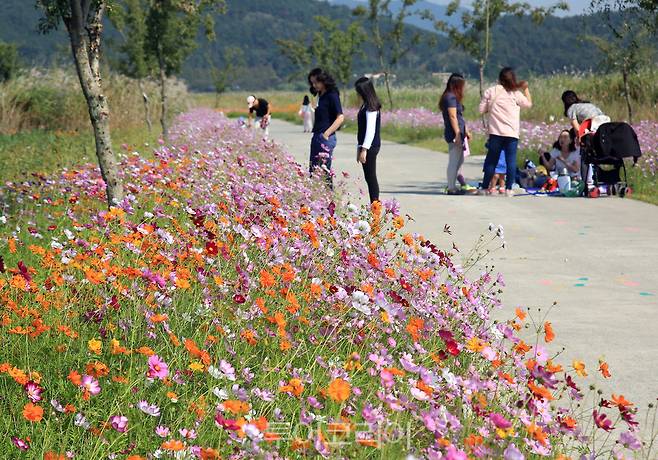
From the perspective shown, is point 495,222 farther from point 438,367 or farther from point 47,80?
point 47,80

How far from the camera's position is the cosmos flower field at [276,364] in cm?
319

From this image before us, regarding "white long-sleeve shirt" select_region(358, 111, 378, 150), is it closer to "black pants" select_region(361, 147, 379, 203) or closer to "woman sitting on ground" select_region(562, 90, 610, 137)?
"black pants" select_region(361, 147, 379, 203)

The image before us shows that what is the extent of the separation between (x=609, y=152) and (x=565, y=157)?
66.1 inches

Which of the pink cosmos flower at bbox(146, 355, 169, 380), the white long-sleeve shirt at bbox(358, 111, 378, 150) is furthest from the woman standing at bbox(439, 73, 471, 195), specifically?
the pink cosmos flower at bbox(146, 355, 169, 380)

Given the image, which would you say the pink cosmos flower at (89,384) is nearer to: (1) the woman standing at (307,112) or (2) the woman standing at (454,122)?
(2) the woman standing at (454,122)

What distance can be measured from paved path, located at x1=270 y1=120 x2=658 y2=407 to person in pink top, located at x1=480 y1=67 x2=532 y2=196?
0.64 metres

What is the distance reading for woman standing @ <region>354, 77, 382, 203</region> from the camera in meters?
11.7

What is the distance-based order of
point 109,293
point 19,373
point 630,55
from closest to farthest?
1. point 19,373
2. point 109,293
3. point 630,55

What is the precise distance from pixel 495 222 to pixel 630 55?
12.9 meters

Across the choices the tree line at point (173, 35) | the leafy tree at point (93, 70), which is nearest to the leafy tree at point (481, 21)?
the tree line at point (173, 35)

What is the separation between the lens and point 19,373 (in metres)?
3.26

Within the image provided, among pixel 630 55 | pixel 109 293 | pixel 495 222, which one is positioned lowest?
pixel 495 222

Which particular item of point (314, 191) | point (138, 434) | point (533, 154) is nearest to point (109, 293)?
point (138, 434)

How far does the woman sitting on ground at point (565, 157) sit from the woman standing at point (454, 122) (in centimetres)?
171
